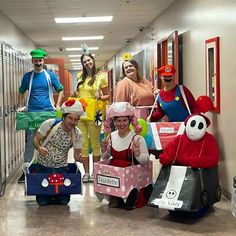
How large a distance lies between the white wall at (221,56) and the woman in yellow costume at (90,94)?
1182mm

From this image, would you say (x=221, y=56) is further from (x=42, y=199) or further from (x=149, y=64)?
(x=149, y=64)

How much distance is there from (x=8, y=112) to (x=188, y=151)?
264 cm

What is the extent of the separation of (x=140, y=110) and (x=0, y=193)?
1.74 m

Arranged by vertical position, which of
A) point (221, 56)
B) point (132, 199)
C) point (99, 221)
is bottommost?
point (99, 221)

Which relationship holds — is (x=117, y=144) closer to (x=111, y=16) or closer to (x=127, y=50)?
(x=111, y=16)

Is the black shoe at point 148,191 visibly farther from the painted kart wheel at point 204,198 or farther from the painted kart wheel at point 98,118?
the painted kart wheel at point 98,118

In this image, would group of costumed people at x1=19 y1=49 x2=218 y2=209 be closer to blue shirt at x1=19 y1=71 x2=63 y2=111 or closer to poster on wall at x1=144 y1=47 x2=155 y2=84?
blue shirt at x1=19 y1=71 x2=63 y2=111

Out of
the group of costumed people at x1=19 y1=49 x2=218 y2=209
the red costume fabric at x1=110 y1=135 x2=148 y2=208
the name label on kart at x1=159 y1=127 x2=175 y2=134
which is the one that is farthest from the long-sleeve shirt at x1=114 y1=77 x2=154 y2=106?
the red costume fabric at x1=110 y1=135 x2=148 y2=208

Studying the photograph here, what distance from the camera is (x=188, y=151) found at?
3.92m

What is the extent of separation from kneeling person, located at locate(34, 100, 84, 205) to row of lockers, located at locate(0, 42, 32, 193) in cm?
68

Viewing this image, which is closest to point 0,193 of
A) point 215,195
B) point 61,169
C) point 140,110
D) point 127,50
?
point 61,169

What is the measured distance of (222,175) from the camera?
14.7ft

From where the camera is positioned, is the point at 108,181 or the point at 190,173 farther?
the point at 108,181

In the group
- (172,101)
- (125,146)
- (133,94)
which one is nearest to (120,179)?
(125,146)
